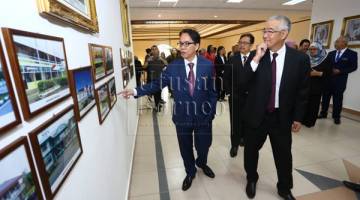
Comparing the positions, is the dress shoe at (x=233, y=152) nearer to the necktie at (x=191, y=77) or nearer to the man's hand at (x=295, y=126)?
the man's hand at (x=295, y=126)

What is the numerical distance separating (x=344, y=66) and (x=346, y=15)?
4.99 ft

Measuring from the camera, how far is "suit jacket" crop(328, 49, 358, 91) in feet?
12.3

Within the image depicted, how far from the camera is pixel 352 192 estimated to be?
1980mm

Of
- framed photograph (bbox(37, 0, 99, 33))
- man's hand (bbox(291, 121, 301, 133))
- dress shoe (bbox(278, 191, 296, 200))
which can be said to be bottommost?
dress shoe (bbox(278, 191, 296, 200))

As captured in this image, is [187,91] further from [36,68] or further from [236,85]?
[36,68]

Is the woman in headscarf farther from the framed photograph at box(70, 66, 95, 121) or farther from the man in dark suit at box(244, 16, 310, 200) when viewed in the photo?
the framed photograph at box(70, 66, 95, 121)

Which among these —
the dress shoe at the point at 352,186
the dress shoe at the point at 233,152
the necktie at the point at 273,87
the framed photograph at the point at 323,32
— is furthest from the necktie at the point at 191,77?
the framed photograph at the point at 323,32

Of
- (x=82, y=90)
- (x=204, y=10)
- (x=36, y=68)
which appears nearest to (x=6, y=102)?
(x=36, y=68)

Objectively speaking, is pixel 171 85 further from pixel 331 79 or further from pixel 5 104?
pixel 331 79

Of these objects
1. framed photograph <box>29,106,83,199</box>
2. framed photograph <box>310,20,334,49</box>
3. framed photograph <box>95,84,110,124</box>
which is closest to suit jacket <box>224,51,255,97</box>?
framed photograph <box>95,84,110,124</box>

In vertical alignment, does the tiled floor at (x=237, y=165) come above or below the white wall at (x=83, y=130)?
below

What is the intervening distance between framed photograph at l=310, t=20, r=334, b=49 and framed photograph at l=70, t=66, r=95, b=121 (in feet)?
18.7

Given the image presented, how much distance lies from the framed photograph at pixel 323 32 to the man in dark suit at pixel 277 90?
4.28m

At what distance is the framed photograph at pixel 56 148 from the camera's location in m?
0.59
